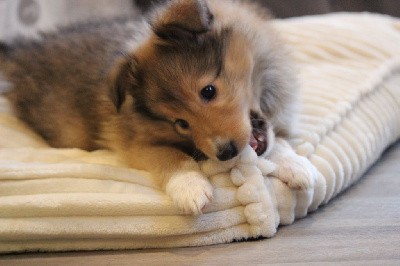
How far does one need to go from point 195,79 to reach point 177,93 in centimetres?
8

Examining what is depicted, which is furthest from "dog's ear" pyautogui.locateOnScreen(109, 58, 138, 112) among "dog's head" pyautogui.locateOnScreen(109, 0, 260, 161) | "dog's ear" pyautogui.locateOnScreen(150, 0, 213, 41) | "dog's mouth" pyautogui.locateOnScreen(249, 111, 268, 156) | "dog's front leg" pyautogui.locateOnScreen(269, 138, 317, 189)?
"dog's front leg" pyautogui.locateOnScreen(269, 138, 317, 189)

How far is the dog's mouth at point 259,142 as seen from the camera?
6.89 feet

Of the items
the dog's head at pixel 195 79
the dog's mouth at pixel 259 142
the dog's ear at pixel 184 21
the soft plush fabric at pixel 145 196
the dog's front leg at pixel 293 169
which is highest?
the dog's ear at pixel 184 21

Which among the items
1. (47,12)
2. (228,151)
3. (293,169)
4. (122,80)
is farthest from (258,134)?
(47,12)

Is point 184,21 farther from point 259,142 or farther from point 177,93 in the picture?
point 259,142

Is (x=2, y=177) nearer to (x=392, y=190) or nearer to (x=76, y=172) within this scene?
(x=76, y=172)

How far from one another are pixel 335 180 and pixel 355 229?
0.27 meters

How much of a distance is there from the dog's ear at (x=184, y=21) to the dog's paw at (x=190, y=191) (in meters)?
0.50

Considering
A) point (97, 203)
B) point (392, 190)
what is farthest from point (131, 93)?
point (392, 190)

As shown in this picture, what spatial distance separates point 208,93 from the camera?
191 centimetres

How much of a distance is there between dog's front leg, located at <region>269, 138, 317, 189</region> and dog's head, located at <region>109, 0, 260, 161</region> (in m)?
0.19

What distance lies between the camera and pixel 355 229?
1840 mm

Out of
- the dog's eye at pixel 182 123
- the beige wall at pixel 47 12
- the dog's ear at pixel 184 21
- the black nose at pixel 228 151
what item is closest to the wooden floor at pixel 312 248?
the black nose at pixel 228 151

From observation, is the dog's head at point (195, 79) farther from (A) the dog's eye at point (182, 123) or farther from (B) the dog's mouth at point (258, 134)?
(B) the dog's mouth at point (258, 134)
